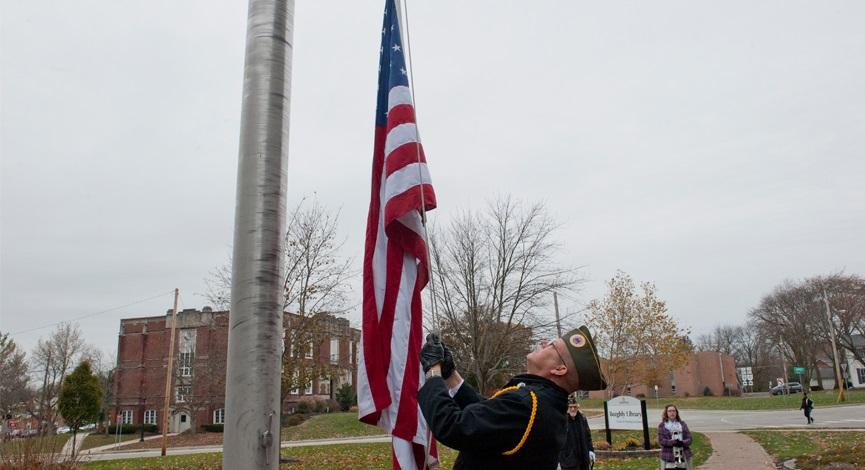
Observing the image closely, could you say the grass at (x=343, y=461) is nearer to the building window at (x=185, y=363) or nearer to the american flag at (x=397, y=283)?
the american flag at (x=397, y=283)

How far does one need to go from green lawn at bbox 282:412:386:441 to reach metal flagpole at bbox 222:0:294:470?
31073mm

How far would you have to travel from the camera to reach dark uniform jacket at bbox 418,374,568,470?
2.48 m

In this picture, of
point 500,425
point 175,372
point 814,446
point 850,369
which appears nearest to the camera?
point 500,425

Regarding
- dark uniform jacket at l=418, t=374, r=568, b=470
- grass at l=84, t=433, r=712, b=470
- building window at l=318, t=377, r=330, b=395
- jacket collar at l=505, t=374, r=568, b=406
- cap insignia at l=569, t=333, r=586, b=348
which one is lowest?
grass at l=84, t=433, r=712, b=470

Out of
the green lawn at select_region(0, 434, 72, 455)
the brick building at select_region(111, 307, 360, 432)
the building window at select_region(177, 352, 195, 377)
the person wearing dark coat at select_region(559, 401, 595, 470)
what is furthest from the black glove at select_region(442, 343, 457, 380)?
the building window at select_region(177, 352, 195, 377)

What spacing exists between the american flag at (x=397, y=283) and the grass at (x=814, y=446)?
13002 millimetres

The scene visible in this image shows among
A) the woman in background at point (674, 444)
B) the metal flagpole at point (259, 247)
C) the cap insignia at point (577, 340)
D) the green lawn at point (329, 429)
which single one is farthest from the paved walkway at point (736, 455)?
the green lawn at point (329, 429)

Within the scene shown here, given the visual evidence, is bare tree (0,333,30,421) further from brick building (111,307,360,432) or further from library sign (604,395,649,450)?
library sign (604,395,649,450)

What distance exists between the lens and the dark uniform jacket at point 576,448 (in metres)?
8.45

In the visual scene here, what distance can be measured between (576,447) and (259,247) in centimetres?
717

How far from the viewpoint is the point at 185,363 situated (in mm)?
48938

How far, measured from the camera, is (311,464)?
58.9 ft

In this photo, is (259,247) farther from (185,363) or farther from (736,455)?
(185,363)

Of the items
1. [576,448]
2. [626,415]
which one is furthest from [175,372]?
[576,448]
